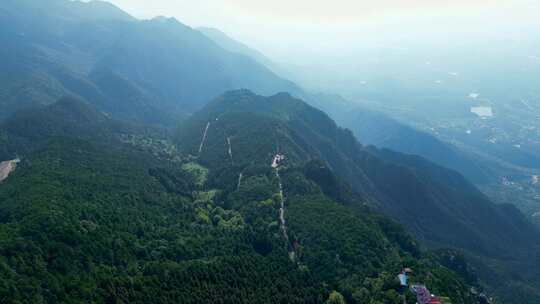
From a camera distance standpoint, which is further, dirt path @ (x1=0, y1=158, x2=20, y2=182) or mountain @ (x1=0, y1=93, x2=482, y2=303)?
dirt path @ (x1=0, y1=158, x2=20, y2=182)

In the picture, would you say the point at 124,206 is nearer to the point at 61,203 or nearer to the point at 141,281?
the point at 61,203

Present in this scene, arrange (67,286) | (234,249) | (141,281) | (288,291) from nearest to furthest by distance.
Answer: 1. (67,286)
2. (141,281)
3. (288,291)
4. (234,249)

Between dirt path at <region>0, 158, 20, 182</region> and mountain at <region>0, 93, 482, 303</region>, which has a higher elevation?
mountain at <region>0, 93, 482, 303</region>

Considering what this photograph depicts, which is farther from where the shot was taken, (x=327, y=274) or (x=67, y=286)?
(x=327, y=274)

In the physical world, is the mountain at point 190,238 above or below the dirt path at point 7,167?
above

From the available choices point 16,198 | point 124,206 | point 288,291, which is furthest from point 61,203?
point 288,291

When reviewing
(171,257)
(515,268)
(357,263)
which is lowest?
(515,268)

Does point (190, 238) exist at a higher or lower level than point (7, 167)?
higher

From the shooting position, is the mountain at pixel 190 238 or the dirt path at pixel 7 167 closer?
the mountain at pixel 190 238
